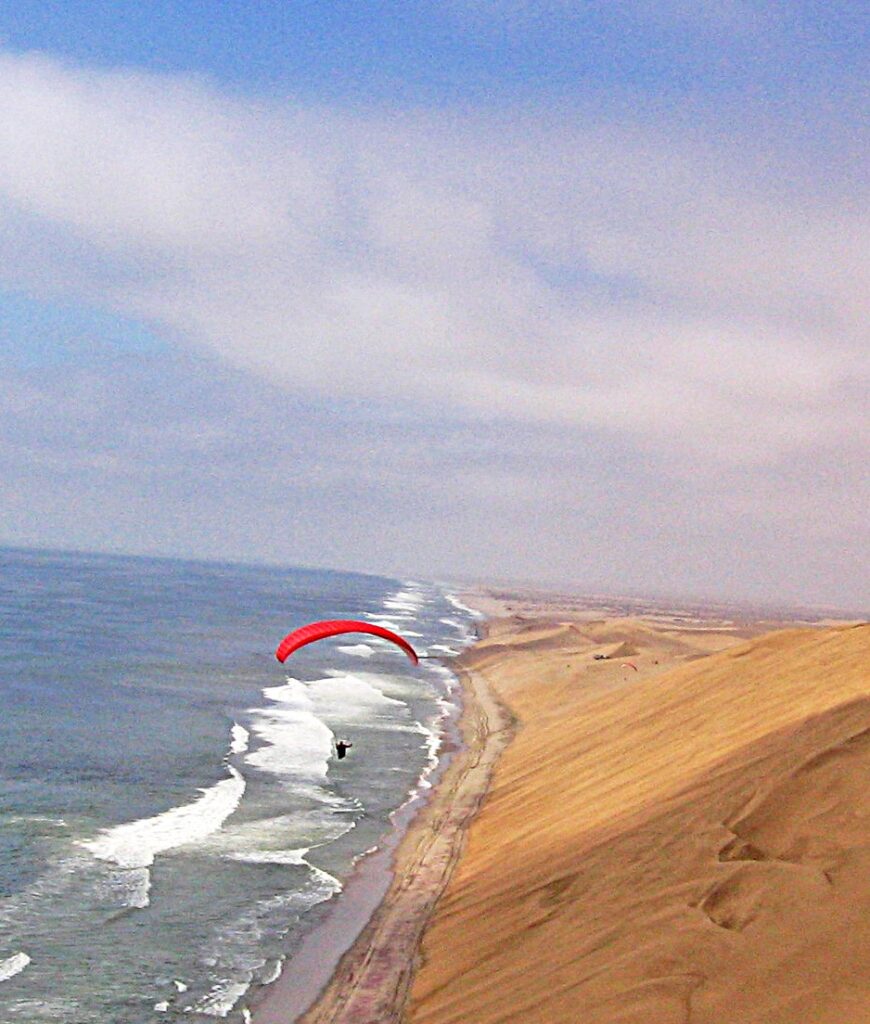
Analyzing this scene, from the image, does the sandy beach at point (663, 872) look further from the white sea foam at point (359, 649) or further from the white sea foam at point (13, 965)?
the white sea foam at point (359, 649)

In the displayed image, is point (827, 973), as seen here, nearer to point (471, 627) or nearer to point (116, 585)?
point (471, 627)

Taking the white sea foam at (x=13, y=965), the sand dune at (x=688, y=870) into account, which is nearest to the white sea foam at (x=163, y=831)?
the white sea foam at (x=13, y=965)

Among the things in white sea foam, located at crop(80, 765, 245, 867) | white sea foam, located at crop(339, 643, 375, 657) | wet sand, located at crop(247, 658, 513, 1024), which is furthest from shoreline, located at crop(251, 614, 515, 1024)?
white sea foam, located at crop(339, 643, 375, 657)

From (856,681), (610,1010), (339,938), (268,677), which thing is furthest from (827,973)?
(268,677)

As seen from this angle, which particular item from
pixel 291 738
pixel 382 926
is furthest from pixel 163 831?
pixel 291 738

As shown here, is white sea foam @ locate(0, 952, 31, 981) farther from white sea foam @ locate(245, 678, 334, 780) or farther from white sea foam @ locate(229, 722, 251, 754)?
white sea foam @ locate(229, 722, 251, 754)

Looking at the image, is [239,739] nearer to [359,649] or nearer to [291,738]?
[291,738]
